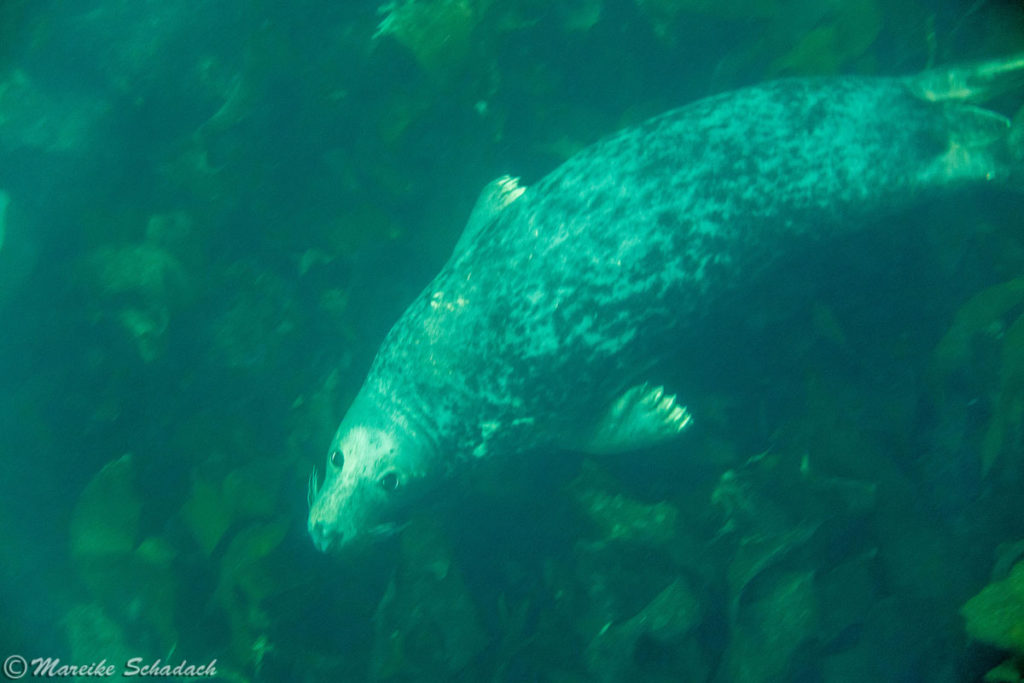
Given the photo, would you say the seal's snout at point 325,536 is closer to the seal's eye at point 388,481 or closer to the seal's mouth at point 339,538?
the seal's mouth at point 339,538

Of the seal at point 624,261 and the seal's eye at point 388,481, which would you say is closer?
the seal at point 624,261

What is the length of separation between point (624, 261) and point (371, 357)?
1.91 metres

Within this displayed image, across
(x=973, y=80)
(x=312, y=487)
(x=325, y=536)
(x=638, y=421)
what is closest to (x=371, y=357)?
(x=312, y=487)

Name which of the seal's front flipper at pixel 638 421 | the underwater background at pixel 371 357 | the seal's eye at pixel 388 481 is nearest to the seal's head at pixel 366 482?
the seal's eye at pixel 388 481

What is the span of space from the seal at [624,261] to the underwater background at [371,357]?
353mm

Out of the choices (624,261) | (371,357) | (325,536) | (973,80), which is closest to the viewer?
(624,261)

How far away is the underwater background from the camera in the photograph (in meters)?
2.97

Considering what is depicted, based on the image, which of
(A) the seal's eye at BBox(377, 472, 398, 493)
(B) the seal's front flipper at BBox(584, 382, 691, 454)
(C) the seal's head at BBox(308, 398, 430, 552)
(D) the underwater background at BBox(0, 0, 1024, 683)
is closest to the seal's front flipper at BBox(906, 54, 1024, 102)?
(D) the underwater background at BBox(0, 0, 1024, 683)

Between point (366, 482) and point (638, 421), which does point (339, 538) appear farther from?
point (638, 421)

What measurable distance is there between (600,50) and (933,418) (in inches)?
125

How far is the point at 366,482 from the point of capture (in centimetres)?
306

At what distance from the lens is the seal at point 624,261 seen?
9.19ft

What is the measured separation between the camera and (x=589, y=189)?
9.57 feet

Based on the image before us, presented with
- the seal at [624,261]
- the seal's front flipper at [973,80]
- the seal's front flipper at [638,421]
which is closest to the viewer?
the seal at [624,261]
